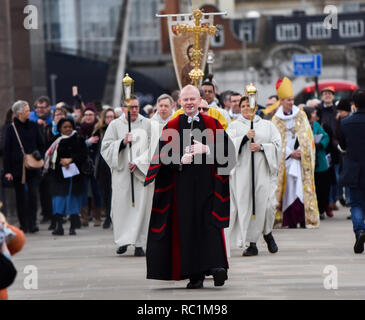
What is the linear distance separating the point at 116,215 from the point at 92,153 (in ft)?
15.6

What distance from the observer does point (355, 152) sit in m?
13.0

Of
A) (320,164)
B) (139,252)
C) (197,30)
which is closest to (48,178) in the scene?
(139,252)

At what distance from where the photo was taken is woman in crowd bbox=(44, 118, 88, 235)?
55.3 feet

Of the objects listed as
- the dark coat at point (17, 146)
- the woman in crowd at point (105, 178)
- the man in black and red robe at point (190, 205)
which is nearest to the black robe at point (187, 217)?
the man in black and red robe at point (190, 205)

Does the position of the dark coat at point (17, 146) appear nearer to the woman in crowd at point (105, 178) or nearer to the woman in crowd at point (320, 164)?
the woman in crowd at point (105, 178)

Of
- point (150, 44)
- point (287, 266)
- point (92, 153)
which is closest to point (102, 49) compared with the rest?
point (150, 44)

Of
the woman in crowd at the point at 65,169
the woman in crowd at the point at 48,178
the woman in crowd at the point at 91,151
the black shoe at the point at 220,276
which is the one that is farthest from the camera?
the woman in crowd at the point at 91,151

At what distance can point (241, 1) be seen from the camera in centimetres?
8069

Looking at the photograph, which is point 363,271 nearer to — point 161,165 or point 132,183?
point 161,165

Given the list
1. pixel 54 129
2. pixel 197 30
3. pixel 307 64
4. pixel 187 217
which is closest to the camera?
pixel 187 217

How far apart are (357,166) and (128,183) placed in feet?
8.98

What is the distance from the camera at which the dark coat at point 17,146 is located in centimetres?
1702

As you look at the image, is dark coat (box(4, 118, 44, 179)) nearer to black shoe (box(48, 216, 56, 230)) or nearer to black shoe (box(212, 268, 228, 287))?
black shoe (box(48, 216, 56, 230))

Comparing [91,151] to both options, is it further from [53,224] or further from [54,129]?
[53,224]
